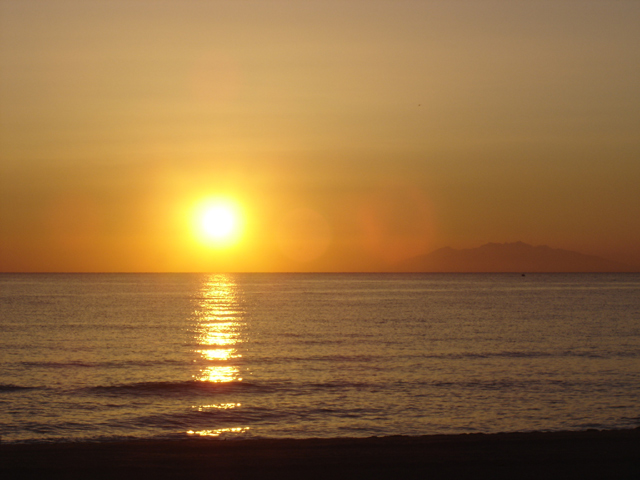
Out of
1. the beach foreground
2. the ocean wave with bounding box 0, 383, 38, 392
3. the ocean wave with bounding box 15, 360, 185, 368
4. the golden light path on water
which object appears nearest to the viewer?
the beach foreground

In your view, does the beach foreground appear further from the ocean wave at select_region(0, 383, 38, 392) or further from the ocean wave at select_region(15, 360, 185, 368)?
the ocean wave at select_region(15, 360, 185, 368)

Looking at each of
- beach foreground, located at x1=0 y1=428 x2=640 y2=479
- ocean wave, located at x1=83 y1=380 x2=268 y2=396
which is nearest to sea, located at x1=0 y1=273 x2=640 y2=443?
ocean wave, located at x1=83 y1=380 x2=268 y2=396

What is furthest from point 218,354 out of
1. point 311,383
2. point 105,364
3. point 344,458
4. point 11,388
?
point 344,458

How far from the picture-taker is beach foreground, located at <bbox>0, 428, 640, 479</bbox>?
12375 millimetres

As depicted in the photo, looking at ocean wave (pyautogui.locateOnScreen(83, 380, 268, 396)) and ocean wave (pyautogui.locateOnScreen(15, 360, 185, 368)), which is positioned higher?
ocean wave (pyautogui.locateOnScreen(15, 360, 185, 368))

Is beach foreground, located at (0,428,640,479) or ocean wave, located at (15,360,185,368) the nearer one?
beach foreground, located at (0,428,640,479)

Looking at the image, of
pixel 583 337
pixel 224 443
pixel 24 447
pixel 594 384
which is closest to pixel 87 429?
pixel 24 447

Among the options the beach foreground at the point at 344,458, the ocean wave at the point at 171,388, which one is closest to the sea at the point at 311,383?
the ocean wave at the point at 171,388

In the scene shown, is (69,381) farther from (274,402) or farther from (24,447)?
(24,447)

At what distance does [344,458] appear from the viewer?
536 inches

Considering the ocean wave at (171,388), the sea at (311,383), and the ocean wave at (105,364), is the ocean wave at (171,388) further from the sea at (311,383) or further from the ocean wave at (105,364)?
the ocean wave at (105,364)

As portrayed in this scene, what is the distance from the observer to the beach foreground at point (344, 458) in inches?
487

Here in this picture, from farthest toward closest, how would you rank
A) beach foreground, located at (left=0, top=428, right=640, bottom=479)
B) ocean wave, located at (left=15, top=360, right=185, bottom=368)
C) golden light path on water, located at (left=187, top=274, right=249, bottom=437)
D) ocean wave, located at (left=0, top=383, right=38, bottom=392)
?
ocean wave, located at (left=15, top=360, right=185, bottom=368) < ocean wave, located at (left=0, top=383, right=38, bottom=392) < golden light path on water, located at (left=187, top=274, right=249, bottom=437) < beach foreground, located at (left=0, top=428, right=640, bottom=479)

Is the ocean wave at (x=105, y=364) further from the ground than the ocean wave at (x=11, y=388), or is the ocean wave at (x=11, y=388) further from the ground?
the ocean wave at (x=105, y=364)
